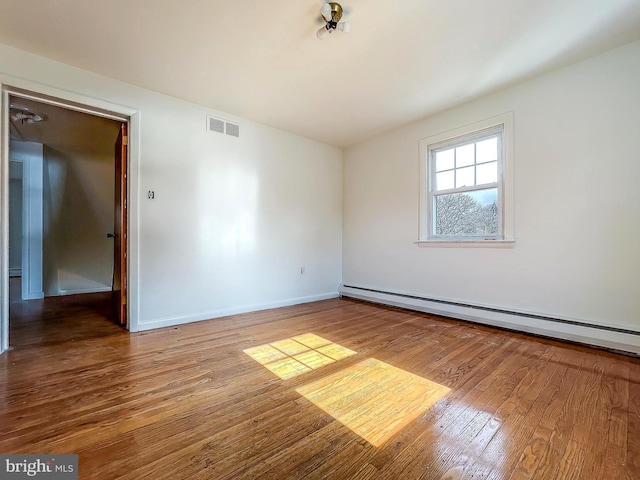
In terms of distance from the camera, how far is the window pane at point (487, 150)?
3104 mm

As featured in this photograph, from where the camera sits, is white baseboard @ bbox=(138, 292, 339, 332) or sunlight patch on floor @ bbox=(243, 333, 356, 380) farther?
white baseboard @ bbox=(138, 292, 339, 332)

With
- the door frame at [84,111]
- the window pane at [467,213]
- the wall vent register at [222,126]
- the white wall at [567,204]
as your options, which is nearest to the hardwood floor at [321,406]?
the door frame at [84,111]

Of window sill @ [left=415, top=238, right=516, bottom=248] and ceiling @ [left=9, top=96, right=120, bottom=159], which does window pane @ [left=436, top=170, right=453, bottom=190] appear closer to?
window sill @ [left=415, top=238, right=516, bottom=248]

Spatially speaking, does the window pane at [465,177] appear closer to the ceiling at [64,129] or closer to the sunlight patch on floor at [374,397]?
the sunlight patch on floor at [374,397]

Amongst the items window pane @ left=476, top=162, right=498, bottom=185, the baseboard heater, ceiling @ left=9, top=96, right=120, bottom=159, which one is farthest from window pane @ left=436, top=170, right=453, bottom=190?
ceiling @ left=9, top=96, right=120, bottom=159

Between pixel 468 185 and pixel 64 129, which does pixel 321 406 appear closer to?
pixel 468 185

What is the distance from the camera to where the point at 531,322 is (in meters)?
2.73

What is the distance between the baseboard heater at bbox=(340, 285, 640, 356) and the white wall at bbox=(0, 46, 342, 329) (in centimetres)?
159

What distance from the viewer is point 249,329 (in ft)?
9.64

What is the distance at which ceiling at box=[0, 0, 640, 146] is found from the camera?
75.5 inches

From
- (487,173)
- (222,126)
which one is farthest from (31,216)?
(487,173)

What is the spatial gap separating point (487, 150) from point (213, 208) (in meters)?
3.39

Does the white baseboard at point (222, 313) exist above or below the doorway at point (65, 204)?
below

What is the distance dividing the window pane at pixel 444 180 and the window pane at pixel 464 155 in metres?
0.15
